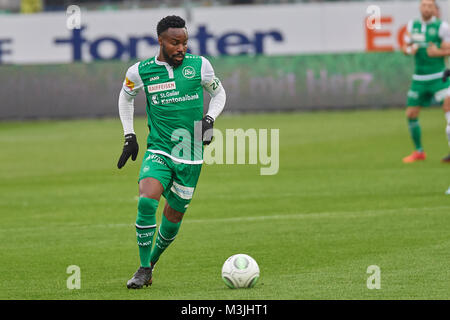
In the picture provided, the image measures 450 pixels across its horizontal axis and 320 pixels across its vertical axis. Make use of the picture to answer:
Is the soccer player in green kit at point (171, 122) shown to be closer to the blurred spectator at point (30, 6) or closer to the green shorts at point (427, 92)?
the green shorts at point (427, 92)

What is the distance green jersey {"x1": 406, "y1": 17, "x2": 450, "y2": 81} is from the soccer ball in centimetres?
1051

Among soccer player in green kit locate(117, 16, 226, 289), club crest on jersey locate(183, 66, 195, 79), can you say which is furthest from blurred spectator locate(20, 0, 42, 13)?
club crest on jersey locate(183, 66, 195, 79)

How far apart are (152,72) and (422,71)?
33.7 ft

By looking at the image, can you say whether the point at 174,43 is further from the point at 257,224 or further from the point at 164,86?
the point at 257,224

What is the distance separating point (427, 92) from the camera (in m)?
18.2

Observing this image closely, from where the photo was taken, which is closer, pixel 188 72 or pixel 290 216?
pixel 188 72

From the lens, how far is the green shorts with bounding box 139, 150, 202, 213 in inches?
343

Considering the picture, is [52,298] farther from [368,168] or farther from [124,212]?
[368,168]

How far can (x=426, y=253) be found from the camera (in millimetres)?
9992

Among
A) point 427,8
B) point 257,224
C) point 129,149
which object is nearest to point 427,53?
point 427,8

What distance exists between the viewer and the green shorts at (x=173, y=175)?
8.71 m

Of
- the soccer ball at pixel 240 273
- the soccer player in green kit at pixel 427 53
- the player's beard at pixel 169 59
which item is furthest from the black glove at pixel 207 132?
the soccer player in green kit at pixel 427 53

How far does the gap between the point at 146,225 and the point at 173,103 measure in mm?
1167

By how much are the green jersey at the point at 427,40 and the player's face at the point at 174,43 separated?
1004cm
